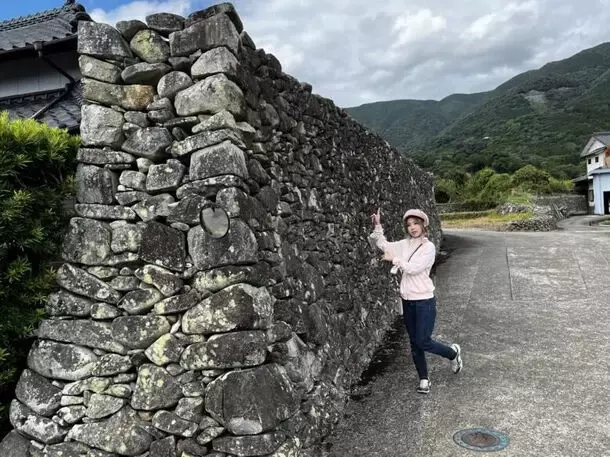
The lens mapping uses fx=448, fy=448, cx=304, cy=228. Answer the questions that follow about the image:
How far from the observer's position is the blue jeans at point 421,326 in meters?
4.96

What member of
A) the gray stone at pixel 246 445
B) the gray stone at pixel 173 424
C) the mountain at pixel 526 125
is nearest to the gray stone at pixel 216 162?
the gray stone at pixel 173 424

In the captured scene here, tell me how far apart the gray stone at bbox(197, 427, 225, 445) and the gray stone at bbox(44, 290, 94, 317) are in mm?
1312

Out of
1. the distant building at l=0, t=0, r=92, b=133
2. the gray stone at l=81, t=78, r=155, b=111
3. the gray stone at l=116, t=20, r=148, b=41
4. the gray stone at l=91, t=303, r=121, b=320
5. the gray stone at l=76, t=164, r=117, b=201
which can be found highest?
the distant building at l=0, t=0, r=92, b=133

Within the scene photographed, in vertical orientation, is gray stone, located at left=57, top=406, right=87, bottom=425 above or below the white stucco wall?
below

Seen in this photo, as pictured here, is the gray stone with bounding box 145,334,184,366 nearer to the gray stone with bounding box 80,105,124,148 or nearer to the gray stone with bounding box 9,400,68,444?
the gray stone with bounding box 9,400,68,444

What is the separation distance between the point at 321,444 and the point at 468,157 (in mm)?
57503

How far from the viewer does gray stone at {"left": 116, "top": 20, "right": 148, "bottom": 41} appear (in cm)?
372

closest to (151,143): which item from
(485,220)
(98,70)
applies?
(98,70)

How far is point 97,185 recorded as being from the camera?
363cm

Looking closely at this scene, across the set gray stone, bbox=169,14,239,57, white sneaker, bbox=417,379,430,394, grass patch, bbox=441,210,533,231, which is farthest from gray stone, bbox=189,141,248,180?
grass patch, bbox=441,210,533,231

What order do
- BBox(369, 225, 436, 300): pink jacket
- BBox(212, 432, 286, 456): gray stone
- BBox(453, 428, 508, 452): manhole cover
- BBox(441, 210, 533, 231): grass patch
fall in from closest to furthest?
BBox(212, 432, 286, 456): gray stone → BBox(453, 428, 508, 452): manhole cover → BBox(369, 225, 436, 300): pink jacket → BBox(441, 210, 533, 231): grass patch

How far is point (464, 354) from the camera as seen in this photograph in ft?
20.8

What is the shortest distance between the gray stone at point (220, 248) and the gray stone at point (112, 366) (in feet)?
2.98

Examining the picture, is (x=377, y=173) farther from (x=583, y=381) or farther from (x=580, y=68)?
(x=580, y=68)
